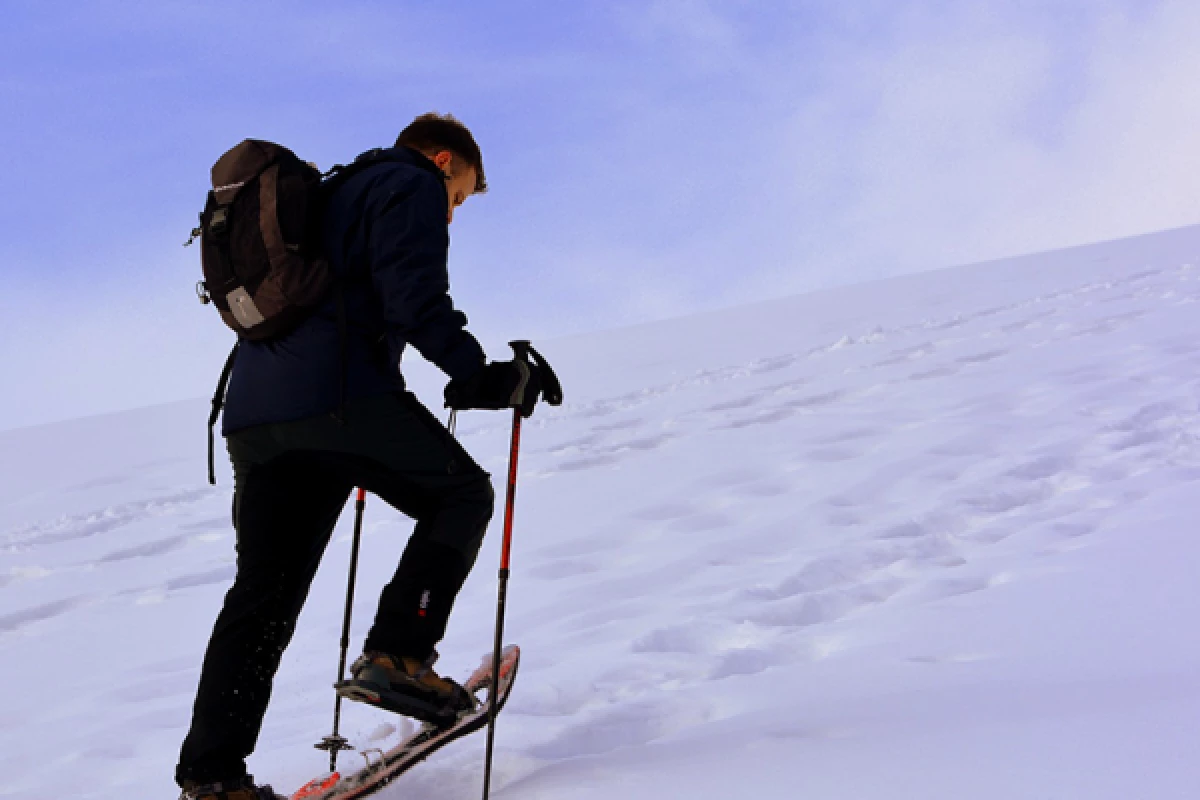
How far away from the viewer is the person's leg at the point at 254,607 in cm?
280

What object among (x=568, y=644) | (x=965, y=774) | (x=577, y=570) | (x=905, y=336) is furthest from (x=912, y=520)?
(x=905, y=336)

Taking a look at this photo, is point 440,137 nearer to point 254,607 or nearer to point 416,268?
point 416,268

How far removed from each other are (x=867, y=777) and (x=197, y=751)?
6.04 ft

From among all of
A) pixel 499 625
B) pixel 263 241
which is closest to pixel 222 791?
pixel 499 625

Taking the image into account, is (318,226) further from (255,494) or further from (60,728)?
(60,728)

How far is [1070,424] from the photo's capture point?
292 inches

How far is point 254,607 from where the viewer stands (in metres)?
2.87

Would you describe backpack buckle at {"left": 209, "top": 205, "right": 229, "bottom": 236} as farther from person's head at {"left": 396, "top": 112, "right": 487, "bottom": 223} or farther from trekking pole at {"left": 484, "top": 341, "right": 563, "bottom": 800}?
trekking pole at {"left": 484, "top": 341, "right": 563, "bottom": 800}

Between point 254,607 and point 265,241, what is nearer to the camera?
point 265,241

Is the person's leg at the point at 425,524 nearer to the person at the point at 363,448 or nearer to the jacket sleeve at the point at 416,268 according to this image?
the person at the point at 363,448

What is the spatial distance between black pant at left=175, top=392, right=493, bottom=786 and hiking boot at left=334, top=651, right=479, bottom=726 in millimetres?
42

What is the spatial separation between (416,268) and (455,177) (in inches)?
22.4

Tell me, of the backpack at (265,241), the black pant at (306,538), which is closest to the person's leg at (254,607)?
the black pant at (306,538)

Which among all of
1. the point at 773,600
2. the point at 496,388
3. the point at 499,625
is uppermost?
the point at 496,388
